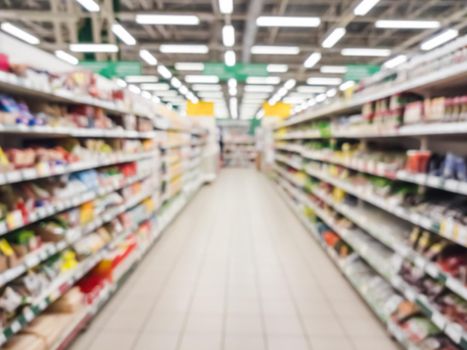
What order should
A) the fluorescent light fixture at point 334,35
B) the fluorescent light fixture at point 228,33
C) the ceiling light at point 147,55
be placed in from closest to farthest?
the fluorescent light fixture at point 228,33 → the fluorescent light fixture at point 334,35 → the ceiling light at point 147,55

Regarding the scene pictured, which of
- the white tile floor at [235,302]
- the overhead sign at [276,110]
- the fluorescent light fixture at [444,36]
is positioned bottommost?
the white tile floor at [235,302]

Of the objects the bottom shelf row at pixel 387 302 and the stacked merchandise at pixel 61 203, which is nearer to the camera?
the stacked merchandise at pixel 61 203

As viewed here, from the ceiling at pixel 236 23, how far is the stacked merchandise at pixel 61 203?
16.2 ft

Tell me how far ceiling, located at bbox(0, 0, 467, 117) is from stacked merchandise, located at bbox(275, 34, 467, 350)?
4700 mm

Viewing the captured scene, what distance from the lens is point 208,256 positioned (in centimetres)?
491

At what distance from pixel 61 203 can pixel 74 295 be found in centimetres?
73

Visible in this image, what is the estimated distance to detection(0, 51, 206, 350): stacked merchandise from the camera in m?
2.23

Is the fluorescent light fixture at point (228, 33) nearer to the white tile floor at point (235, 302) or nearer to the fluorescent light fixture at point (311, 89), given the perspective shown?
the white tile floor at point (235, 302)

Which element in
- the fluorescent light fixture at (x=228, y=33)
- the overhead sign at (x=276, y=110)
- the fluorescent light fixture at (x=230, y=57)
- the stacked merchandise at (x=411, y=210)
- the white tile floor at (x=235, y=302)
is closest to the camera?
the stacked merchandise at (x=411, y=210)

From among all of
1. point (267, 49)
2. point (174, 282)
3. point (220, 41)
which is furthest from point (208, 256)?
point (220, 41)

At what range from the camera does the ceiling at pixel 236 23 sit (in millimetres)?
8430

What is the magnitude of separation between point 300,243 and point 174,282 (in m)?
2.28

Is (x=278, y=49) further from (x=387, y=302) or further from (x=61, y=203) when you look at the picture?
(x=61, y=203)

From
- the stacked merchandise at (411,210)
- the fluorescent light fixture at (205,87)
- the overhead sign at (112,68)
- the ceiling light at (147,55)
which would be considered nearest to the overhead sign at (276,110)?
the fluorescent light fixture at (205,87)
